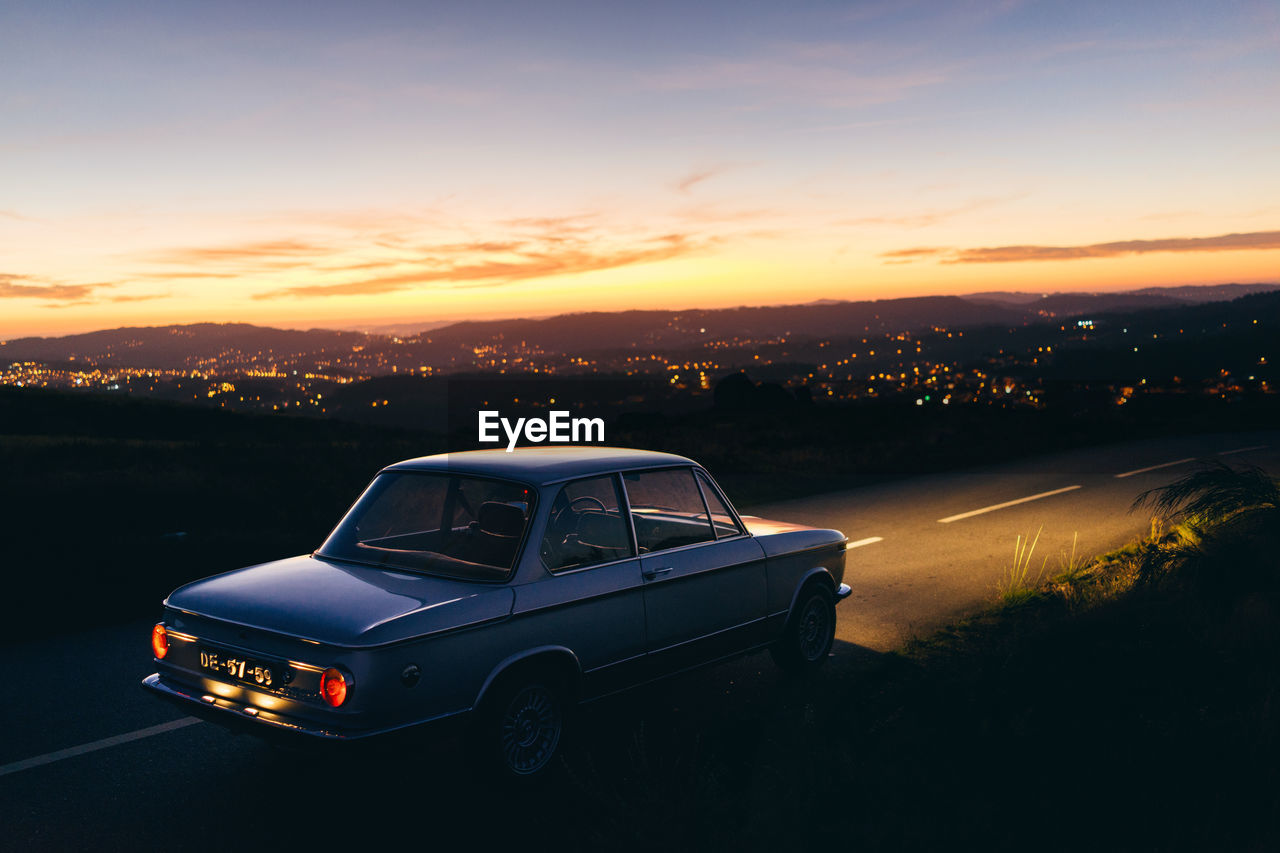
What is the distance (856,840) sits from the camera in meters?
3.75

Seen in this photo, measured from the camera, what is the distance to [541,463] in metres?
5.27

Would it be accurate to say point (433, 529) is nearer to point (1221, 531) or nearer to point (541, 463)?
point (541, 463)

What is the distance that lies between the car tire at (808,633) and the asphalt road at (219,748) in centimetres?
18

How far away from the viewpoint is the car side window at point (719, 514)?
6.03 meters

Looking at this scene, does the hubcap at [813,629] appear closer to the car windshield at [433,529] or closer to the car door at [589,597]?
the car door at [589,597]

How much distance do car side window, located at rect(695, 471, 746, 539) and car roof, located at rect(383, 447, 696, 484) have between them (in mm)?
241

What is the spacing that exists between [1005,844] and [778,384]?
177 feet

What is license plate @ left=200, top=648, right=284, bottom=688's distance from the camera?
416 cm

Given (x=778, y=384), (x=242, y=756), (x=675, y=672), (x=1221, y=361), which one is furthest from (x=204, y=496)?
(x=1221, y=361)

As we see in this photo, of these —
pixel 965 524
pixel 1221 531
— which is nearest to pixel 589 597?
pixel 1221 531

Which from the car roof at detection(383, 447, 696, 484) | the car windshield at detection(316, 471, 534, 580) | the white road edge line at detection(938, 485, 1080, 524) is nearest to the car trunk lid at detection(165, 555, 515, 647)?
the car windshield at detection(316, 471, 534, 580)

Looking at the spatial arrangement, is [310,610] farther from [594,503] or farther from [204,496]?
[204,496]

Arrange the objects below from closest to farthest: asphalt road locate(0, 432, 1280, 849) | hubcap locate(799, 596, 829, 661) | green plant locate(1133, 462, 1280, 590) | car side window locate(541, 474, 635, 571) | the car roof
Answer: asphalt road locate(0, 432, 1280, 849), car side window locate(541, 474, 635, 571), the car roof, hubcap locate(799, 596, 829, 661), green plant locate(1133, 462, 1280, 590)

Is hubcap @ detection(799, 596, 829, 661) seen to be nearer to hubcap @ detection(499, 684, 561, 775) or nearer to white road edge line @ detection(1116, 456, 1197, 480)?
hubcap @ detection(499, 684, 561, 775)
